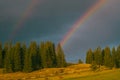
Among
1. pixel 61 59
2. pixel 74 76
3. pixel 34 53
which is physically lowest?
pixel 74 76

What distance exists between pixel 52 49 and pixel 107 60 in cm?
3076

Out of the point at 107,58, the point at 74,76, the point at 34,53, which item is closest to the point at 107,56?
the point at 107,58

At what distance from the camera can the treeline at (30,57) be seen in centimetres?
14075

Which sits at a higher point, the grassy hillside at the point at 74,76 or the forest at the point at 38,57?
the forest at the point at 38,57

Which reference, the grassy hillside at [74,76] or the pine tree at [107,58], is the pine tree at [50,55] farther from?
the grassy hillside at [74,76]

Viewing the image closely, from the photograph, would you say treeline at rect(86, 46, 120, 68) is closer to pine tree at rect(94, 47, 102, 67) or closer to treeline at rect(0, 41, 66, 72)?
pine tree at rect(94, 47, 102, 67)

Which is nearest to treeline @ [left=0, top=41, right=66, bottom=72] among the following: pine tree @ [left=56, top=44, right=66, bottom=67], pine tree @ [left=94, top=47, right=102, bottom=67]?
pine tree @ [left=56, top=44, right=66, bottom=67]

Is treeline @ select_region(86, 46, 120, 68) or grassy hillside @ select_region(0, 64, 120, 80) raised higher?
treeline @ select_region(86, 46, 120, 68)

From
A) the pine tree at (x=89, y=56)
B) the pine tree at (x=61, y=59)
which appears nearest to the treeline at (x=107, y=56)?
the pine tree at (x=89, y=56)

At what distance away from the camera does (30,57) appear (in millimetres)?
139375

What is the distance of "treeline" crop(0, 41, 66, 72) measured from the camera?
462 feet

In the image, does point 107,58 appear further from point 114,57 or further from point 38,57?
point 38,57

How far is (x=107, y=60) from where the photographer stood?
155 meters

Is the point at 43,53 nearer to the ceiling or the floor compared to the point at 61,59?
nearer to the ceiling
